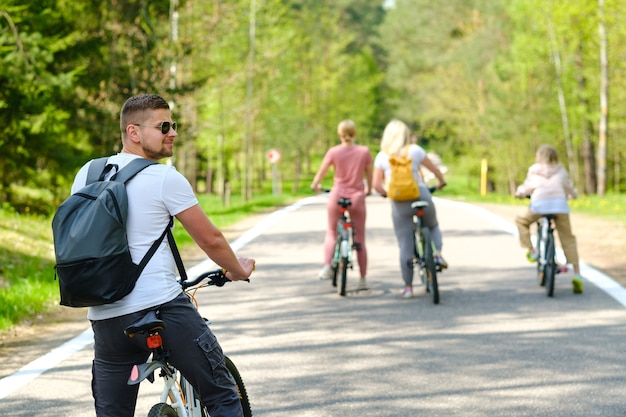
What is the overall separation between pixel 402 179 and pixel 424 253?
0.79 metres

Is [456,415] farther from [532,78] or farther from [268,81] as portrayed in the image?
[532,78]

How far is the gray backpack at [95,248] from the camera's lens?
11.3 feet

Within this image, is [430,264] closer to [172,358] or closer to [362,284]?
[362,284]

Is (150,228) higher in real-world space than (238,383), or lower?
higher

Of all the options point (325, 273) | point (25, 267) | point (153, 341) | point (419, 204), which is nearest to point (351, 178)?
point (419, 204)

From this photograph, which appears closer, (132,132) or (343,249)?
(132,132)

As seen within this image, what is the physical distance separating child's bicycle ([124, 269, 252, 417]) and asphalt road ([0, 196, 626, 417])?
1.67 metres

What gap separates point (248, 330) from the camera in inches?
328

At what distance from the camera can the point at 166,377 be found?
3.84 m

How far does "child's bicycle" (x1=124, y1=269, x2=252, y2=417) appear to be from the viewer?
3.51 m

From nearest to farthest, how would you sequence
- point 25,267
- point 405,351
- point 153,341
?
point 153,341 < point 405,351 < point 25,267

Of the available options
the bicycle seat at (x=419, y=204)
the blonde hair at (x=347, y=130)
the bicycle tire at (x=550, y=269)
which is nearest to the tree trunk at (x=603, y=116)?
the bicycle tire at (x=550, y=269)

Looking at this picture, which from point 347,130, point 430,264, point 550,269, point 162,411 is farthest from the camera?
point 347,130

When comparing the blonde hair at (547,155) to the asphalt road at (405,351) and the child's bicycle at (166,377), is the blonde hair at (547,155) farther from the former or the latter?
the child's bicycle at (166,377)
